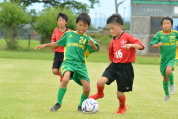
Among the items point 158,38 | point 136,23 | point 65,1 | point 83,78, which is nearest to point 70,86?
point 158,38

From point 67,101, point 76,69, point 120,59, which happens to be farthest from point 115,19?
point 67,101

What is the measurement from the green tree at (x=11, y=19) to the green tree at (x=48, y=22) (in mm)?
1186

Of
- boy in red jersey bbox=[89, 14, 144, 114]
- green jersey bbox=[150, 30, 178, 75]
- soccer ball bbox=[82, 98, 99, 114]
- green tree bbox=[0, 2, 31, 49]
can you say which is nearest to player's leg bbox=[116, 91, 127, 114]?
boy in red jersey bbox=[89, 14, 144, 114]

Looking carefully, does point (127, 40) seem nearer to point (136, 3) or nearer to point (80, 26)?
point (80, 26)

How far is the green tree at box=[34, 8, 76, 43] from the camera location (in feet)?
97.1

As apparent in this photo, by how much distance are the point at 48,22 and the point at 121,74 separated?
23801mm

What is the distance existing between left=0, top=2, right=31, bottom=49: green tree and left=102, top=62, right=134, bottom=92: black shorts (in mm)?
23364

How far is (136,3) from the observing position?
29688 mm

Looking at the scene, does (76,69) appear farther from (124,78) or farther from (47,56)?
(47,56)

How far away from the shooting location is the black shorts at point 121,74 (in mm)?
6422

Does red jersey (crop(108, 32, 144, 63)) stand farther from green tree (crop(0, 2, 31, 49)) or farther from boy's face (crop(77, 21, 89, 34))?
green tree (crop(0, 2, 31, 49))

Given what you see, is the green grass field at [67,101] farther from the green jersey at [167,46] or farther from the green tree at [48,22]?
the green tree at [48,22]

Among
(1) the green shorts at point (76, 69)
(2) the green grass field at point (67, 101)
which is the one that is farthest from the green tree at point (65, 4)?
(1) the green shorts at point (76, 69)

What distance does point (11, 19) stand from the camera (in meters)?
29.1
